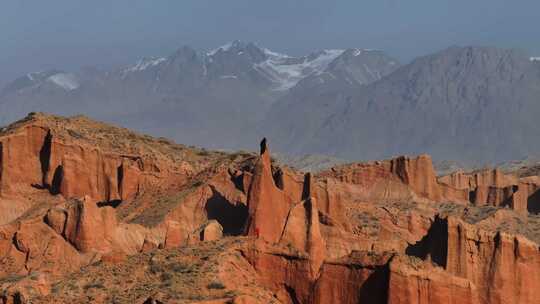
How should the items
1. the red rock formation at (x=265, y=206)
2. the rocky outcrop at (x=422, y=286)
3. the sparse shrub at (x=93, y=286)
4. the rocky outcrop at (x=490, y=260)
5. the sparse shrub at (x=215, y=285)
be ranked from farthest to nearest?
the red rock formation at (x=265, y=206), the rocky outcrop at (x=490, y=260), the sparse shrub at (x=93, y=286), the rocky outcrop at (x=422, y=286), the sparse shrub at (x=215, y=285)

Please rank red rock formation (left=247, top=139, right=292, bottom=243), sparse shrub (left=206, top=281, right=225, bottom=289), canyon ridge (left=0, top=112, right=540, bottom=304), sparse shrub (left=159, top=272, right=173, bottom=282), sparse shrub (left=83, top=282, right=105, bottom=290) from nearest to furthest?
1. sparse shrub (left=206, top=281, right=225, bottom=289)
2. sparse shrub (left=83, top=282, right=105, bottom=290)
3. sparse shrub (left=159, top=272, right=173, bottom=282)
4. canyon ridge (left=0, top=112, right=540, bottom=304)
5. red rock formation (left=247, top=139, right=292, bottom=243)

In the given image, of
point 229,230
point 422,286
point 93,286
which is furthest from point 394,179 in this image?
point 93,286

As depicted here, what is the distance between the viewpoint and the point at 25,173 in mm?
104000

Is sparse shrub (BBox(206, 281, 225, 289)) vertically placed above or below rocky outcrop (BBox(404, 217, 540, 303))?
below

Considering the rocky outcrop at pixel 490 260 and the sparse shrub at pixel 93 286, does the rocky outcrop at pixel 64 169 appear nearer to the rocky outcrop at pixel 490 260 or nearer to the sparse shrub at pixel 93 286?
the rocky outcrop at pixel 490 260

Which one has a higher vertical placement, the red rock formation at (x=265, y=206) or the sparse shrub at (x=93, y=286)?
the red rock formation at (x=265, y=206)

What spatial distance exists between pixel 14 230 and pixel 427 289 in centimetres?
2809

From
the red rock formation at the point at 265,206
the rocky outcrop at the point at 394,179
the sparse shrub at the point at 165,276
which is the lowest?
the sparse shrub at the point at 165,276

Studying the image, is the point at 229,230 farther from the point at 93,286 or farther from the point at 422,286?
the point at 422,286

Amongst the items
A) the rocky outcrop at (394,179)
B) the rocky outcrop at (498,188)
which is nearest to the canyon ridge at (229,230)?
the rocky outcrop at (394,179)

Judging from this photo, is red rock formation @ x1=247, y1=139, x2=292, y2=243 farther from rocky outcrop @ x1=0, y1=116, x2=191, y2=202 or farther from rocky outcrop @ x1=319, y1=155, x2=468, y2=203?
rocky outcrop @ x1=319, y1=155, x2=468, y2=203

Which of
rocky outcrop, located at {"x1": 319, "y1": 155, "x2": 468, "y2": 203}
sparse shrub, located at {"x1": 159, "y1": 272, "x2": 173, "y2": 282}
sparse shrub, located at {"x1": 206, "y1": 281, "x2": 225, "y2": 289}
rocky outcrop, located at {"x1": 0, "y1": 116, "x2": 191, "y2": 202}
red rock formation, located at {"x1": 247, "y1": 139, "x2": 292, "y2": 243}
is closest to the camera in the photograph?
sparse shrub, located at {"x1": 206, "y1": 281, "x2": 225, "y2": 289}

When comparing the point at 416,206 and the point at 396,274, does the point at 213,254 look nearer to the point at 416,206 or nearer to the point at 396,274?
the point at 396,274

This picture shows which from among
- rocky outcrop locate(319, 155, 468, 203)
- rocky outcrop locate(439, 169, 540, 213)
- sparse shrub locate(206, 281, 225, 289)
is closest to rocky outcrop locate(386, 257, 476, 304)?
sparse shrub locate(206, 281, 225, 289)
